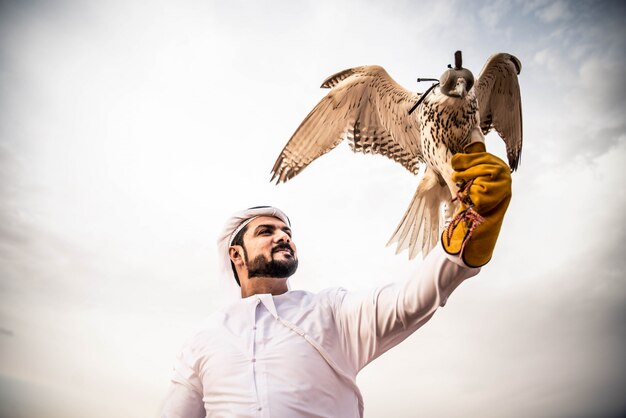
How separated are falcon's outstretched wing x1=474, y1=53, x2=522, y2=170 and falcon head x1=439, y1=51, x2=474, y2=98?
959 mm

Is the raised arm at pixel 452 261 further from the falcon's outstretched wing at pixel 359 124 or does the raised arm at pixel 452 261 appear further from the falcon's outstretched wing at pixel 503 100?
the falcon's outstretched wing at pixel 503 100

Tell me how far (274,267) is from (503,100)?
2.56 metres

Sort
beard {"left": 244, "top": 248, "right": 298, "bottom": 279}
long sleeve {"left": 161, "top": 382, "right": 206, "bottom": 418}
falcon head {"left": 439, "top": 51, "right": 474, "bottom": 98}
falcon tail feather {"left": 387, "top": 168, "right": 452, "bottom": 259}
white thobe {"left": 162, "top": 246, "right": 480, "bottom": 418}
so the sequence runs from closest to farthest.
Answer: white thobe {"left": 162, "top": 246, "right": 480, "bottom": 418}, long sleeve {"left": 161, "top": 382, "right": 206, "bottom": 418}, beard {"left": 244, "top": 248, "right": 298, "bottom": 279}, falcon head {"left": 439, "top": 51, "right": 474, "bottom": 98}, falcon tail feather {"left": 387, "top": 168, "right": 452, "bottom": 259}

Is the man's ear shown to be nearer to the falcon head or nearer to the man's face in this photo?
the man's face

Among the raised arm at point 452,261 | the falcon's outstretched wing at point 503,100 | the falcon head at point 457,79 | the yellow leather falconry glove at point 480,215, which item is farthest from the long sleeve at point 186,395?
the falcon's outstretched wing at point 503,100

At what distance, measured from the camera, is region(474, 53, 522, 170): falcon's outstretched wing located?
3.27 metres

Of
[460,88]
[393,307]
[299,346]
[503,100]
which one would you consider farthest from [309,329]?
[503,100]

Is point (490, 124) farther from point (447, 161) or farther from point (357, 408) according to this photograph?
point (357, 408)

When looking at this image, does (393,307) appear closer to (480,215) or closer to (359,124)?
(480,215)

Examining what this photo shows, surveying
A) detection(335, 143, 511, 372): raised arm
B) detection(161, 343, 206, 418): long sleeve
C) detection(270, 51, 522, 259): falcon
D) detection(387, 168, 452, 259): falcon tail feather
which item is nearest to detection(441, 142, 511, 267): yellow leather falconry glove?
detection(335, 143, 511, 372): raised arm

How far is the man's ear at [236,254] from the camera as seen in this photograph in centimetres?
209

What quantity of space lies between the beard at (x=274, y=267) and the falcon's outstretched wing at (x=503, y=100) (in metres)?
2.08

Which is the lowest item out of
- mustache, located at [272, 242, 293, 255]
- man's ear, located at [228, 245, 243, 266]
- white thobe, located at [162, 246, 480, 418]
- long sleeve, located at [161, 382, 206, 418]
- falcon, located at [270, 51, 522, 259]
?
long sleeve, located at [161, 382, 206, 418]

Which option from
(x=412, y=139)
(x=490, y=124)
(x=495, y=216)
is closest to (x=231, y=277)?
(x=495, y=216)
